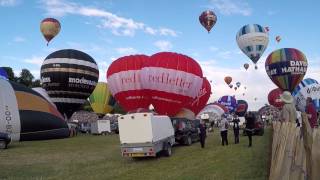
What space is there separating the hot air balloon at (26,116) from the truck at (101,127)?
11.4 meters

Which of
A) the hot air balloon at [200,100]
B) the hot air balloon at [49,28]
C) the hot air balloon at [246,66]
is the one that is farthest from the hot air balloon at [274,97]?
the hot air balloon at [49,28]

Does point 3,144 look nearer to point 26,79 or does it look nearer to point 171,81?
point 171,81

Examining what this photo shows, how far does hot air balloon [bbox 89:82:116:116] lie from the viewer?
192ft

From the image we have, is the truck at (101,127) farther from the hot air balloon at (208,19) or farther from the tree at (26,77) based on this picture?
the tree at (26,77)

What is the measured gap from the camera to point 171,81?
30609mm

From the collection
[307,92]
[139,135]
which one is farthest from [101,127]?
[139,135]

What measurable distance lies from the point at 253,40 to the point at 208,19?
5762 mm

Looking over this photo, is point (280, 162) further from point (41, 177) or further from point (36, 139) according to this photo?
point (36, 139)

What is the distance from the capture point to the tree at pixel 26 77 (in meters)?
102

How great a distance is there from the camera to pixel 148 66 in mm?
Answer: 32844

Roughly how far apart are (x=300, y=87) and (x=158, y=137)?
32.7m

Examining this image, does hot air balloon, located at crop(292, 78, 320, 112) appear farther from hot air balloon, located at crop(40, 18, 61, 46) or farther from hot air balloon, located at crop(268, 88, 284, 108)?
hot air balloon, located at crop(40, 18, 61, 46)

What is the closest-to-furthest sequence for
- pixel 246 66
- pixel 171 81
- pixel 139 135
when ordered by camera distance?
pixel 139 135 < pixel 171 81 < pixel 246 66

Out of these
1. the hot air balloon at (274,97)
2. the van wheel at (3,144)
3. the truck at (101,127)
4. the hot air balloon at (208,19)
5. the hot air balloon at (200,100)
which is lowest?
the van wheel at (3,144)
